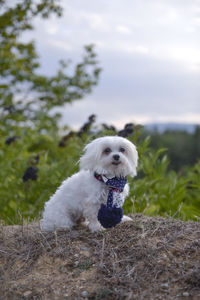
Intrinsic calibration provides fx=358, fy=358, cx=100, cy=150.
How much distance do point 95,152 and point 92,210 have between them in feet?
2.01

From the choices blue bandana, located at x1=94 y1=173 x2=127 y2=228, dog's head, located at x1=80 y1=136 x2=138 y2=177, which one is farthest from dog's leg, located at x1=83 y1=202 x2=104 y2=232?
dog's head, located at x1=80 y1=136 x2=138 y2=177

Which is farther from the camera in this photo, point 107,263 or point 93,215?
point 93,215

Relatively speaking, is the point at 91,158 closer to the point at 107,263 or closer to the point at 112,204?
the point at 112,204

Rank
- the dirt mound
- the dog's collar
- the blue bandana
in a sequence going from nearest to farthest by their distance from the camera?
the dirt mound
the blue bandana
the dog's collar

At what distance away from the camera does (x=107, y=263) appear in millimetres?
3219

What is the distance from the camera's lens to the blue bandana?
3572 millimetres

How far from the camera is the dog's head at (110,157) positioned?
359cm

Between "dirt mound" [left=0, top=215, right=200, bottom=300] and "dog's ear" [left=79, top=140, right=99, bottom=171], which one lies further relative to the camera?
"dog's ear" [left=79, top=140, right=99, bottom=171]

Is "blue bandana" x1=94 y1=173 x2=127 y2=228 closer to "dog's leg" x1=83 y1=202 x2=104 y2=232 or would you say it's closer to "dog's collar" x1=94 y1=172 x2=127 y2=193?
A: "dog's collar" x1=94 y1=172 x2=127 y2=193

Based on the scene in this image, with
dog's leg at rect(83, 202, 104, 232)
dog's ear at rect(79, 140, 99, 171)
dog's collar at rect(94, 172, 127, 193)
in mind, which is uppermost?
dog's ear at rect(79, 140, 99, 171)

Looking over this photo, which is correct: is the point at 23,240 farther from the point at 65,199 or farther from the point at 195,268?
the point at 195,268

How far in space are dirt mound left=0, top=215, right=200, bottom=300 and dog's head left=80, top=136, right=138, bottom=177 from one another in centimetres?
63

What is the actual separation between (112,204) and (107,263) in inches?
25.9

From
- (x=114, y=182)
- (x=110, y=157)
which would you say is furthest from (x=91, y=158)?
(x=114, y=182)
